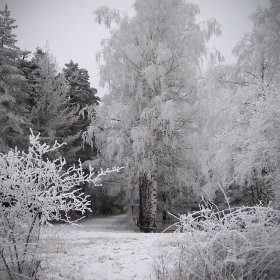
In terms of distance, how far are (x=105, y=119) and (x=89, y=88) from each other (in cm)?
1193

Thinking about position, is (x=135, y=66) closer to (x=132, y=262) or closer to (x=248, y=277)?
(x=132, y=262)

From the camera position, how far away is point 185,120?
988 cm

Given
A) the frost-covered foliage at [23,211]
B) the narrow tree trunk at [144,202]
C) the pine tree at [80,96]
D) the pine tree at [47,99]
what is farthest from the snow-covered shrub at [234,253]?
the pine tree at [80,96]

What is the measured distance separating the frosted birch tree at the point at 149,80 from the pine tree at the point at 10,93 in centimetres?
481

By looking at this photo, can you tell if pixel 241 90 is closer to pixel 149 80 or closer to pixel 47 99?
pixel 149 80

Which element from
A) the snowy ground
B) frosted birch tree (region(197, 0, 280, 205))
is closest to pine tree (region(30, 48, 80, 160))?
frosted birch tree (region(197, 0, 280, 205))

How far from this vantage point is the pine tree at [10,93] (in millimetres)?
11398

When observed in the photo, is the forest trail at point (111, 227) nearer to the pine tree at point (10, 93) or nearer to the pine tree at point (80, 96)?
the pine tree at point (80, 96)

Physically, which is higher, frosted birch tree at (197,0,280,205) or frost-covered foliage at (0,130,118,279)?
frosted birch tree at (197,0,280,205)

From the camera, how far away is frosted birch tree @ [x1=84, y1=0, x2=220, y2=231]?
9133 millimetres

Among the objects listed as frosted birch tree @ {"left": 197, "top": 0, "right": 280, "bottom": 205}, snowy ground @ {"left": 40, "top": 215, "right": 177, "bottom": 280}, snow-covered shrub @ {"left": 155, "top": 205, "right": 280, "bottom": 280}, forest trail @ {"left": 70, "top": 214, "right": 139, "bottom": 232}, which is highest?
frosted birch tree @ {"left": 197, "top": 0, "right": 280, "bottom": 205}

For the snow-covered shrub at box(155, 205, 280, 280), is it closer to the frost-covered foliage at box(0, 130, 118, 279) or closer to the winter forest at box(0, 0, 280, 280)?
the frost-covered foliage at box(0, 130, 118, 279)

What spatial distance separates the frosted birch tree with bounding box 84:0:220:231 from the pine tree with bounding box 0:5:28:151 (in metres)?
4.81

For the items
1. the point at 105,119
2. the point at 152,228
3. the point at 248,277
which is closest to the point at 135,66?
the point at 105,119
